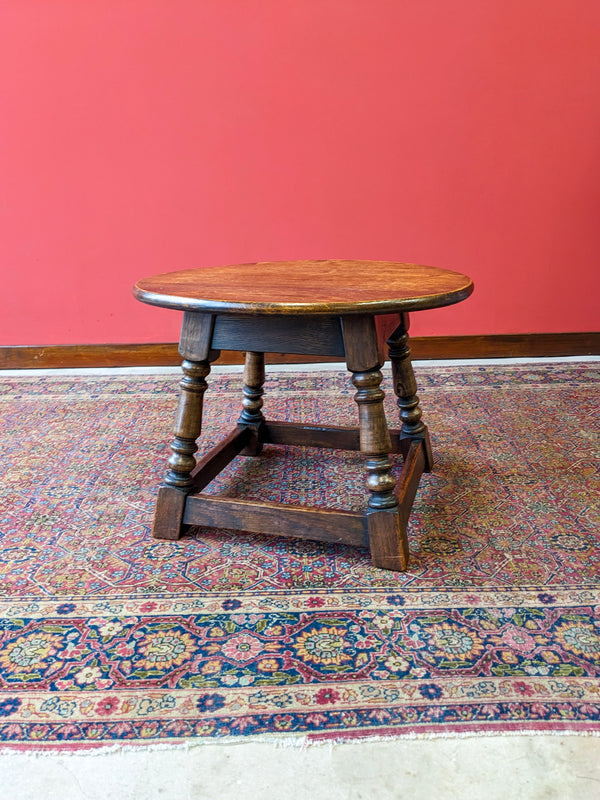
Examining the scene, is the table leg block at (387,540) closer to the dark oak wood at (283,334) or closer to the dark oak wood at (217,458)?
the dark oak wood at (283,334)

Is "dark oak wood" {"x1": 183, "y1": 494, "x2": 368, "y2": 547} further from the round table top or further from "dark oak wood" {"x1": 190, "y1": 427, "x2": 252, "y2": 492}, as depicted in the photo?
the round table top

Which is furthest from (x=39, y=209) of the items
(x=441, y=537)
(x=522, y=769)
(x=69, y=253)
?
(x=522, y=769)

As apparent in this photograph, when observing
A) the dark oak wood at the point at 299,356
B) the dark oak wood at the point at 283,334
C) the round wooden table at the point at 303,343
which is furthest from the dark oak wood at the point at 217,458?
the dark oak wood at the point at 299,356

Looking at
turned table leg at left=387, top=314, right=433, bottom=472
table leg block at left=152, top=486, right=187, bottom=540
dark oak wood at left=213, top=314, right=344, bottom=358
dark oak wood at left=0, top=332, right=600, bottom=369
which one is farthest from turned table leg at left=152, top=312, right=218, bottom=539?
dark oak wood at left=0, top=332, right=600, bottom=369

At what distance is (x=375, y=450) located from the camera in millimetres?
1709

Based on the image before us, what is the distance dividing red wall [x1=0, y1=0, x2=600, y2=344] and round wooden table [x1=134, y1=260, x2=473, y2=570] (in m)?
1.52

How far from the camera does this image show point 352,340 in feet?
5.39

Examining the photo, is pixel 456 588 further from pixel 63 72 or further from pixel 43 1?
pixel 43 1

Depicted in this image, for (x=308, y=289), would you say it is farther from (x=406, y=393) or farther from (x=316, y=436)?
(x=316, y=436)

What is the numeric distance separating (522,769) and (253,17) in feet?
10.8

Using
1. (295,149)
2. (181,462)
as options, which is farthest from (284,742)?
(295,149)

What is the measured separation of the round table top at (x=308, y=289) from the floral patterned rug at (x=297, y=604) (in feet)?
2.21

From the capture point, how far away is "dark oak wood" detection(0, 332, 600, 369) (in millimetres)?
3572

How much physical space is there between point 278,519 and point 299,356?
1.88 meters
